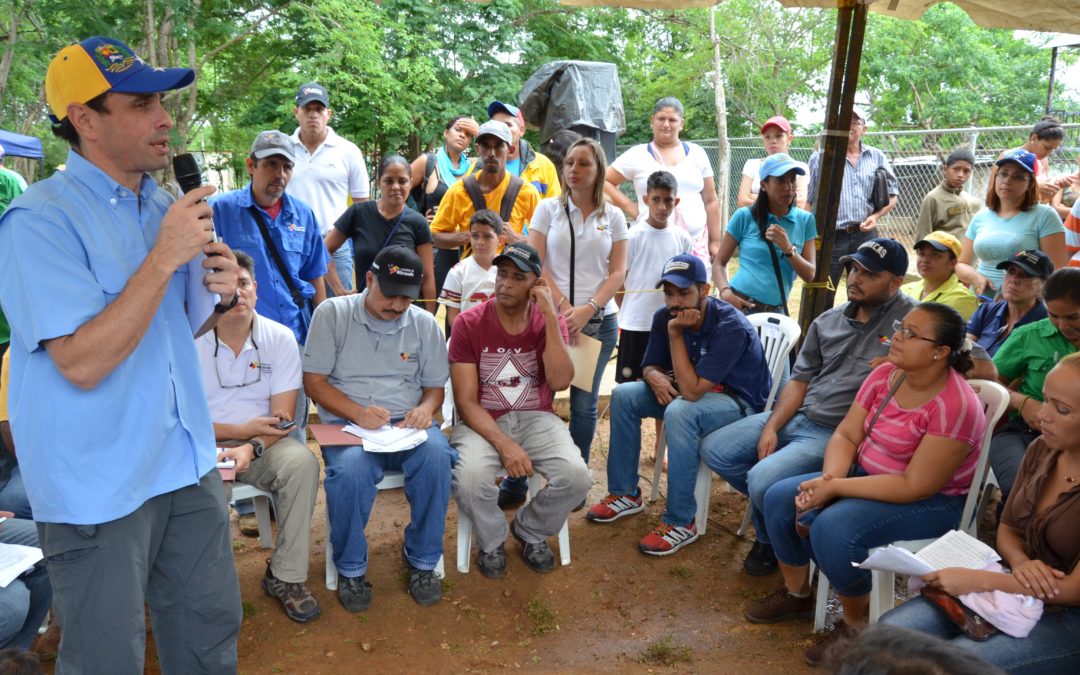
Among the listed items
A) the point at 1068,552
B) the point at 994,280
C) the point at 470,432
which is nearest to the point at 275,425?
the point at 470,432

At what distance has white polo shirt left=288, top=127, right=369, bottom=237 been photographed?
18.1 ft

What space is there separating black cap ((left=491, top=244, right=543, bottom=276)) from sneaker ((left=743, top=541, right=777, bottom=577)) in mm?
1788

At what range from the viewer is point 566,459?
4051mm

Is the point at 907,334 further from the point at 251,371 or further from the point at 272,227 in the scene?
the point at 272,227

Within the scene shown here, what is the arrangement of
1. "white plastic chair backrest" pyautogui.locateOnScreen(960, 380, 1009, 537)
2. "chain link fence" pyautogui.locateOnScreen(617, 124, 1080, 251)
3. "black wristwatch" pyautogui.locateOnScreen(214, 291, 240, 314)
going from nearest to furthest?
"black wristwatch" pyautogui.locateOnScreen(214, 291, 240, 314) → "white plastic chair backrest" pyautogui.locateOnScreen(960, 380, 1009, 537) → "chain link fence" pyautogui.locateOnScreen(617, 124, 1080, 251)

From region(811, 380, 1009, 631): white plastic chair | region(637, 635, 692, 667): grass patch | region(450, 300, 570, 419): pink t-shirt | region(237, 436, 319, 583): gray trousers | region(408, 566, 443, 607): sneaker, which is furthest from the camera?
region(450, 300, 570, 419): pink t-shirt

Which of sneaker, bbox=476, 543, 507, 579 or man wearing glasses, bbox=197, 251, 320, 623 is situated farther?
sneaker, bbox=476, 543, 507, 579

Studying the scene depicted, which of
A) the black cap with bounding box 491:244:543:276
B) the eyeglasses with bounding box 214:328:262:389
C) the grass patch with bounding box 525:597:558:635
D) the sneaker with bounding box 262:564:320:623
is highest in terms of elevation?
the black cap with bounding box 491:244:543:276

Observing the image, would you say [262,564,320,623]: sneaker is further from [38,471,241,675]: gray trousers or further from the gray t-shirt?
[38,471,241,675]: gray trousers

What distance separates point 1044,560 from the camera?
103 inches

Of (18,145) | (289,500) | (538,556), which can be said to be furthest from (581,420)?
(18,145)

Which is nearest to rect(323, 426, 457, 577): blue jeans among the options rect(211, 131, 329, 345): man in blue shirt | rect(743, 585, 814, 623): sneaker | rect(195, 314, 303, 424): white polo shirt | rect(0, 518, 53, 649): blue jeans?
rect(195, 314, 303, 424): white polo shirt

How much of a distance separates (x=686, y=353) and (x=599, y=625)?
4.97 feet

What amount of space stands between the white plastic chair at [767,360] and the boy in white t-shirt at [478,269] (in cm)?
143
